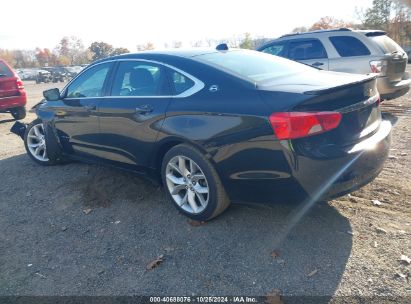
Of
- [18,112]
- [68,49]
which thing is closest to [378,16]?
[18,112]

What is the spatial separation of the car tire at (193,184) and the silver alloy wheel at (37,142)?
111 inches

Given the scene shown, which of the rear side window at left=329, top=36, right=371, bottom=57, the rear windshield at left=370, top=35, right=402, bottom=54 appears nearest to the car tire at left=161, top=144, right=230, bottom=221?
the rear side window at left=329, top=36, right=371, bottom=57

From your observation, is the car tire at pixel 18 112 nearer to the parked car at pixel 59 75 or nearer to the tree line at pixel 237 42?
the tree line at pixel 237 42

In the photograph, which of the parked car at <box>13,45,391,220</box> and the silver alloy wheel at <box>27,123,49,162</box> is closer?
the parked car at <box>13,45,391,220</box>

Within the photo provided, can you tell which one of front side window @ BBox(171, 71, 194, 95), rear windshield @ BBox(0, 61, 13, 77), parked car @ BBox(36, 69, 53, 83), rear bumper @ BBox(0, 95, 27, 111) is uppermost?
rear windshield @ BBox(0, 61, 13, 77)

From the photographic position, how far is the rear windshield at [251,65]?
11.0ft

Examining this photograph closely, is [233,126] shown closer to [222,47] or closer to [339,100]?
[339,100]

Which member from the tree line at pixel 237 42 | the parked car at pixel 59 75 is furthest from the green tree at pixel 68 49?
the parked car at pixel 59 75

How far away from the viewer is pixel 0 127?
9.40 m

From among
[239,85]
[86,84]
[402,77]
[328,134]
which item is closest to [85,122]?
[86,84]

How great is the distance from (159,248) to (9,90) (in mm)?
8249

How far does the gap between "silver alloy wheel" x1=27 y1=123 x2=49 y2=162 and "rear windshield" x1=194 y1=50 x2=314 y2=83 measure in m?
3.19

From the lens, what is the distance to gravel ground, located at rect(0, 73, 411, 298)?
2.63m

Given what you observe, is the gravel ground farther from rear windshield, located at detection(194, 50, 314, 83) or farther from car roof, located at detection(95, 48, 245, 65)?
car roof, located at detection(95, 48, 245, 65)
